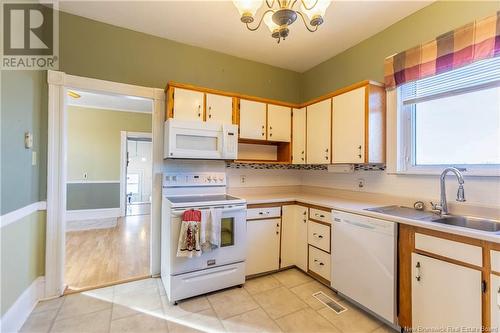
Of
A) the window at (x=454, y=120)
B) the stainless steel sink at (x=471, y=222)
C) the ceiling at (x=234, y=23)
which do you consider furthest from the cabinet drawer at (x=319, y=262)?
the ceiling at (x=234, y=23)

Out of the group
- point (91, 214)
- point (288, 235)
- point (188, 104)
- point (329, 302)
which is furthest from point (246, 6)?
point (91, 214)

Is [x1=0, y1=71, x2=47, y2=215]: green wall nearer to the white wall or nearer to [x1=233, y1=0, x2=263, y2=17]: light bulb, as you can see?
[x1=233, y1=0, x2=263, y2=17]: light bulb

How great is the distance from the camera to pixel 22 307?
180 centimetres

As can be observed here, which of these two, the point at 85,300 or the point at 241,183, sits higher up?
the point at 241,183

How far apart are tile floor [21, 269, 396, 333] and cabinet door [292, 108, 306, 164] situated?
4.96 ft

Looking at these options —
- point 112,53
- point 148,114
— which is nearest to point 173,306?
point 112,53

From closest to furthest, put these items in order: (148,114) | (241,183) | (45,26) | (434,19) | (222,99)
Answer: (434,19) < (45,26) < (222,99) < (241,183) < (148,114)

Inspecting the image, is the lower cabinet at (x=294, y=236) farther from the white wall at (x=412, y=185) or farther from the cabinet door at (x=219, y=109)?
the cabinet door at (x=219, y=109)

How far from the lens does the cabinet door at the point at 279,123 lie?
2.90 m

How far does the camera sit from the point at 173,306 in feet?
6.70

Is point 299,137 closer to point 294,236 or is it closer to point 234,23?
point 294,236

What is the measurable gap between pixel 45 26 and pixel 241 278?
3.09 m

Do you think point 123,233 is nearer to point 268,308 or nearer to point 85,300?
point 85,300

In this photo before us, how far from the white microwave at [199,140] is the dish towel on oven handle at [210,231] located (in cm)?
64
